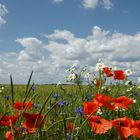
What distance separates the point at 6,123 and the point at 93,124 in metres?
0.58

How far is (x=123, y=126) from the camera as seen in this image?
2.66m

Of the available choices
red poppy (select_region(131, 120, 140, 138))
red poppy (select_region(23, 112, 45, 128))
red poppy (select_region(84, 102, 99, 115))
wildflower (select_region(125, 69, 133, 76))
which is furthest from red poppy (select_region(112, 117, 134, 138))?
wildflower (select_region(125, 69, 133, 76))

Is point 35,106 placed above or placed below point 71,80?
below

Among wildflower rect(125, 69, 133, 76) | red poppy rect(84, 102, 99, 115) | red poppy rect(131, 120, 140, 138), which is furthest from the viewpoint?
wildflower rect(125, 69, 133, 76)

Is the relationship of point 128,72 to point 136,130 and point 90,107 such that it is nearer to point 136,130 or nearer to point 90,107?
point 90,107

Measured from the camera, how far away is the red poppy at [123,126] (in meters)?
2.53

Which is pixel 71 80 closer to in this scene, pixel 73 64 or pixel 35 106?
pixel 73 64

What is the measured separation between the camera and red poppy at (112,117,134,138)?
253 centimetres

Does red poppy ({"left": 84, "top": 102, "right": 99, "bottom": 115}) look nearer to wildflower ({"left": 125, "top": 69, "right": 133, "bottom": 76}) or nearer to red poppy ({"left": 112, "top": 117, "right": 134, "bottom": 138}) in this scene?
red poppy ({"left": 112, "top": 117, "right": 134, "bottom": 138})

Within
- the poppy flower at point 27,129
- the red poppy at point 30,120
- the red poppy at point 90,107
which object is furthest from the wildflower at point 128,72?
the red poppy at point 30,120

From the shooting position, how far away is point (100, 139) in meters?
4.21

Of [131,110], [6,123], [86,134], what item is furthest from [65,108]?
[6,123]

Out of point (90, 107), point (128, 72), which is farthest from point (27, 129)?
point (128, 72)

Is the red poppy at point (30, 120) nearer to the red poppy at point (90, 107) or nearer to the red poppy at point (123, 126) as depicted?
the red poppy at point (90, 107)
